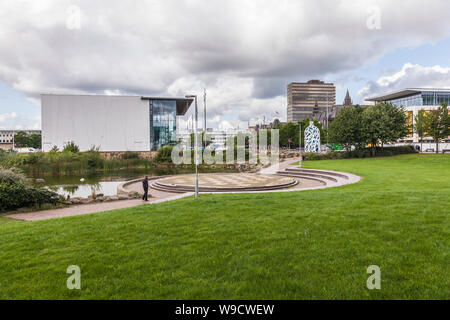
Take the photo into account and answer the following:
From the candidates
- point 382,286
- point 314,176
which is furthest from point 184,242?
point 314,176

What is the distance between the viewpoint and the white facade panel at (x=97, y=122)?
224 ft

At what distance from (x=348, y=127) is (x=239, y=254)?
44.8 m

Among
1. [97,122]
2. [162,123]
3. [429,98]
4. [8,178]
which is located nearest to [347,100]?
[429,98]

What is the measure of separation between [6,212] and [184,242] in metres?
12.3

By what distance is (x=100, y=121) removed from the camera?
68.9 meters

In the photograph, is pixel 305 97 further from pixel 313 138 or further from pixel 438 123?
pixel 438 123

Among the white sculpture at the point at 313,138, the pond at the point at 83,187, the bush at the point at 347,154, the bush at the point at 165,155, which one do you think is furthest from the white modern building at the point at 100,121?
the pond at the point at 83,187

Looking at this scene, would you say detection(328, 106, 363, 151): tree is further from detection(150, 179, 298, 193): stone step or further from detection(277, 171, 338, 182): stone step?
detection(150, 179, 298, 193): stone step

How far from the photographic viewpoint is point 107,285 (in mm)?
4410

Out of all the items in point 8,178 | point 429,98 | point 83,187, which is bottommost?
point 83,187

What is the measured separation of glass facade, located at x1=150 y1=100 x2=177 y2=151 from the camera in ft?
233

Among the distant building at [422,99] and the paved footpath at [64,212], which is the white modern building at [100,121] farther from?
the distant building at [422,99]

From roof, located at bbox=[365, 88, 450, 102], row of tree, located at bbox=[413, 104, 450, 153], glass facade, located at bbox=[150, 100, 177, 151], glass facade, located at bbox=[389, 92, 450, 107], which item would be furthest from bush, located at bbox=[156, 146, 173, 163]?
glass facade, located at bbox=[389, 92, 450, 107]

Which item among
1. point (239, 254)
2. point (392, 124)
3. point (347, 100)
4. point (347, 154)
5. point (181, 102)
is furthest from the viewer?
point (347, 100)
